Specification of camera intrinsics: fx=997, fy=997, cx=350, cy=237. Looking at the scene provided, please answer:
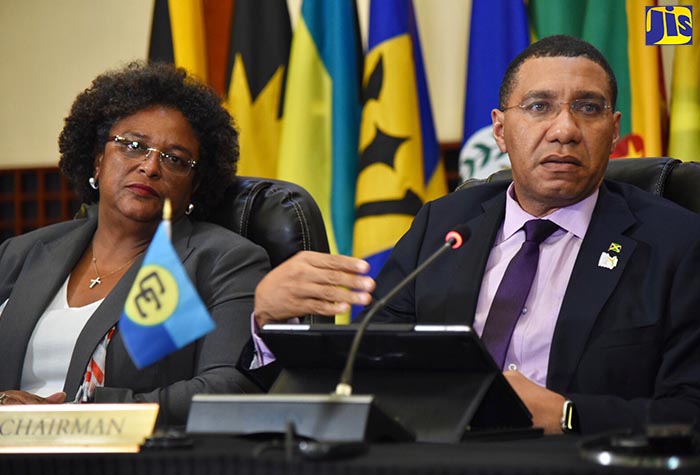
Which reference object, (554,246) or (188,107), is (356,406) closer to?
(554,246)

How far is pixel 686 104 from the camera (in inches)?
123

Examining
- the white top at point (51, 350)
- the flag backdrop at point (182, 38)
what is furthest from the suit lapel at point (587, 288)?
the flag backdrop at point (182, 38)

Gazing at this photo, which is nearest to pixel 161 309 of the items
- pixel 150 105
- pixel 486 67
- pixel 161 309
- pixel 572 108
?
pixel 161 309

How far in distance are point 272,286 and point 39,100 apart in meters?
2.75

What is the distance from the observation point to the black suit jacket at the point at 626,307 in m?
1.80

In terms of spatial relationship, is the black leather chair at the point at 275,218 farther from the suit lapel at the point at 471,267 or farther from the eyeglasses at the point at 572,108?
the eyeglasses at the point at 572,108

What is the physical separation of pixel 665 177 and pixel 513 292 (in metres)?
0.49

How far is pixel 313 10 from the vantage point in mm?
3666

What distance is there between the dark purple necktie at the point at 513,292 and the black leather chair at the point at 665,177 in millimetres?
292

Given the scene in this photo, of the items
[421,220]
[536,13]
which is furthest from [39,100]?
[421,220]

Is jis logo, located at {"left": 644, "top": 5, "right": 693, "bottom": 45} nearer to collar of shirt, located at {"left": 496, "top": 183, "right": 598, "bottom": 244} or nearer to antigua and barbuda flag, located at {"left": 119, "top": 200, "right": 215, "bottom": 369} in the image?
collar of shirt, located at {"left": 496, "top": 183, "right": 598, "bottom": 244}

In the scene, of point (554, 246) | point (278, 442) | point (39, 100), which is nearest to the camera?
point (278, 442)

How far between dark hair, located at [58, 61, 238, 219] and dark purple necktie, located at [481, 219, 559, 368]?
0.89m

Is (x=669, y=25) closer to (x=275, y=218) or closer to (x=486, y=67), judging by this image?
(x=486, y=67)
